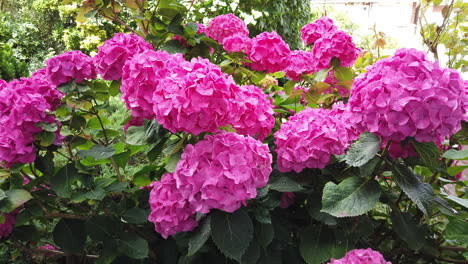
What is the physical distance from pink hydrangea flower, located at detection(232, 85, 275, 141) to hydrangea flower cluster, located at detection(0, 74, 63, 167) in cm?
60

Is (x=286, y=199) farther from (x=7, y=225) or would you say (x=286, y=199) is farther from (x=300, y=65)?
(x=7, y=225)

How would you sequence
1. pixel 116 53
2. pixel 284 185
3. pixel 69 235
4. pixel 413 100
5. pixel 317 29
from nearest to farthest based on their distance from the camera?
pixel 413 100, pixel 284 185, pixel 116 53, pixel 69 235, pixel 317 29

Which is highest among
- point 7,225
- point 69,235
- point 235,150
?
point 235,150

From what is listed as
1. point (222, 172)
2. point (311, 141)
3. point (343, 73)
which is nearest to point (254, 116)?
point (311, 141)

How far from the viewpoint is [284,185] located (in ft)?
3.38

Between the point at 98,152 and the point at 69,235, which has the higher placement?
the point at 98,152

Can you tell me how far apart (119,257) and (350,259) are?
0.82 metres

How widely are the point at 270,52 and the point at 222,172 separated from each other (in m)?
0.83

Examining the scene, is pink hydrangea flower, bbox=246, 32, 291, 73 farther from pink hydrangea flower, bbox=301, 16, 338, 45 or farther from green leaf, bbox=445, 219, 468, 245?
green leaf, bbox=445, 219, 468, 245

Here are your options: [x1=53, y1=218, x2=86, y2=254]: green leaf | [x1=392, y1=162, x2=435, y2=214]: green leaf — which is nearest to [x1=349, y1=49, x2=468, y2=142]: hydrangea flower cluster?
[x1=392, y1=162, x2=435, y2=214]: green leaf

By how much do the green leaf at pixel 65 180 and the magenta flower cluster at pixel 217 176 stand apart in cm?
40

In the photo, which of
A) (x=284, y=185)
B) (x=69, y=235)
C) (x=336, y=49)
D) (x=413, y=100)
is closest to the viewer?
(x=413, y=100)

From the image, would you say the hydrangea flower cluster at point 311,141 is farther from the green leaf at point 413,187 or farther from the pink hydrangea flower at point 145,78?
the pink hydrangea flower at point 145,78

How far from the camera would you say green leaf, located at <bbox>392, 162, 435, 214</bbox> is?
35.6 inches
